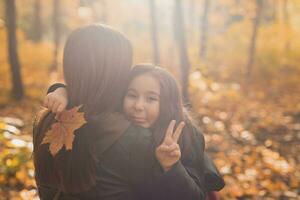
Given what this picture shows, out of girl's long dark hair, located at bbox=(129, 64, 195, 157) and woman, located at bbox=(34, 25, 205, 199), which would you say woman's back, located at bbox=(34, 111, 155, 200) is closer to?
woman, located at bbox=(34, 25, 205, 199)

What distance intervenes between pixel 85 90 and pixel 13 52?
11.2 metres

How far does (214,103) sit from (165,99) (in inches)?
419

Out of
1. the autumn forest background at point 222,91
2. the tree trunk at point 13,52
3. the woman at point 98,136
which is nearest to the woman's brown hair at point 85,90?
the woman at point 98,136

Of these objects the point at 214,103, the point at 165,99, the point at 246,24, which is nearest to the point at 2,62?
the point at 214,103

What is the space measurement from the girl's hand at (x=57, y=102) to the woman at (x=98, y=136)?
4cm

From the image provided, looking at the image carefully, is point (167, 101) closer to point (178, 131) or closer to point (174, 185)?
point (178, 131)

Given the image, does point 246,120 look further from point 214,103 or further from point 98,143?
point 98,143

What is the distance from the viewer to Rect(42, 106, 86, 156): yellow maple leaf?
2.10 m

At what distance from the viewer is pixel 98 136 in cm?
227

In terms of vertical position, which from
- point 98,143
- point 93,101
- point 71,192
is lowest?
point 71,192

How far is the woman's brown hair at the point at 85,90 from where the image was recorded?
223 centimetres

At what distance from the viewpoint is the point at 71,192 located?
7.67 ft

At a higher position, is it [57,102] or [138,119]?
[57,102]

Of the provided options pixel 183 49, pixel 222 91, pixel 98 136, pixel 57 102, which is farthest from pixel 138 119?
pixel 222 91
